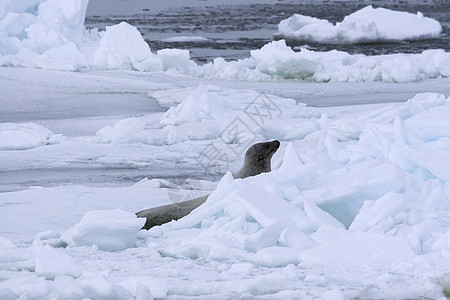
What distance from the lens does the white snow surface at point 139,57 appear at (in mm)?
12359

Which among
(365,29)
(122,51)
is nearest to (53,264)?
(122,51)

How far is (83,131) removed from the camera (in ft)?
28.3

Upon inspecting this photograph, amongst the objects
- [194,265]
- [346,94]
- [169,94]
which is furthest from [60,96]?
[194,265]

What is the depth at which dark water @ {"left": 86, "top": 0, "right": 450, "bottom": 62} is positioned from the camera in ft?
58.3

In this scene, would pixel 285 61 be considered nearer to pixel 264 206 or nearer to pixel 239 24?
pixel 264 206

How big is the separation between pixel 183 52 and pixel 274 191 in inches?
358

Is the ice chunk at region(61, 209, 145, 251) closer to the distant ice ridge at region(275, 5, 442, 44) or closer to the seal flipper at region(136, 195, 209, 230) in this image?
the seal flipper at region(136, 195, 209, 230)

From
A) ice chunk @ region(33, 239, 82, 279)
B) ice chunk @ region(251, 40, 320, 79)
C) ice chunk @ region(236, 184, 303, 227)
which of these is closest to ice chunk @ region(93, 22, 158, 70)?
ice chunk @ region(251, 40, 320, 79)

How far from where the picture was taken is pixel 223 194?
14.5 feet

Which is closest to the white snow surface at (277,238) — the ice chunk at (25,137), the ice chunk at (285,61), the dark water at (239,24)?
the ice chunk at (25,137)

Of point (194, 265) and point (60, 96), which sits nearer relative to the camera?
point (194, 265)

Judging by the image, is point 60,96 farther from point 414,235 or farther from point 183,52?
point 414,235

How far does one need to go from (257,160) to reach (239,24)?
19213 millimetres

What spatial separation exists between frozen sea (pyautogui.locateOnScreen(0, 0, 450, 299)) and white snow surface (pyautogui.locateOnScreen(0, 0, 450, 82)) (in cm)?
77
